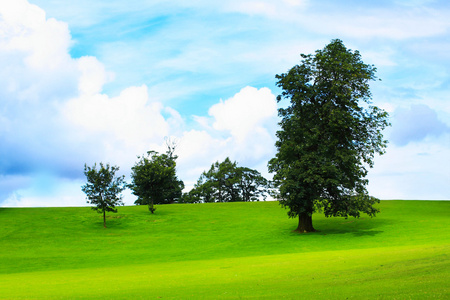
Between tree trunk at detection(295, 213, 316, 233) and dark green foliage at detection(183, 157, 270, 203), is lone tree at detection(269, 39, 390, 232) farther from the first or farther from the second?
dark green foliage at detection(183, 157, 270, 203)

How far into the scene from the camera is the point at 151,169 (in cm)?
6606

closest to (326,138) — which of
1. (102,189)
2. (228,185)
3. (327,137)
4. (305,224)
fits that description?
(327,137)

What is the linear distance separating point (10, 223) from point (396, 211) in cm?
5992

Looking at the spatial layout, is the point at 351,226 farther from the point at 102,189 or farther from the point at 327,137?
the point at 102,189

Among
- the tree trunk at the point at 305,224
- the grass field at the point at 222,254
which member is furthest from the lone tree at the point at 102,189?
the tree trunk at the point at 305,224

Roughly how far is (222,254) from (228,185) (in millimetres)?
69950

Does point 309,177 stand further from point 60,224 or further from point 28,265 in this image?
point 60,224

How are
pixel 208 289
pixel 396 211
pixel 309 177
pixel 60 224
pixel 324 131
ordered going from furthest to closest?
1. pixel 396 211
2. pixel 60 224
3. pixel 324 131
4. pixel 309 177
5. pixel 208 289

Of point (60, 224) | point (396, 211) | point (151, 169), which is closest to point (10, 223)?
point (60, 224)

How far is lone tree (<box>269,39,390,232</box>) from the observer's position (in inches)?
1775

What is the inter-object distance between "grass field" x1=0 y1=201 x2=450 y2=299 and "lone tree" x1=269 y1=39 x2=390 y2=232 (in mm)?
4109

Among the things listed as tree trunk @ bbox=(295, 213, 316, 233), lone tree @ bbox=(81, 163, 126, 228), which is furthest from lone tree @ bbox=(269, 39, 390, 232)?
lone tree @ bbox=(81, 163, 126, 228)

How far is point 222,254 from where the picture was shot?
39.0 m

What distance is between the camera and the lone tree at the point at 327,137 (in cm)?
4509
